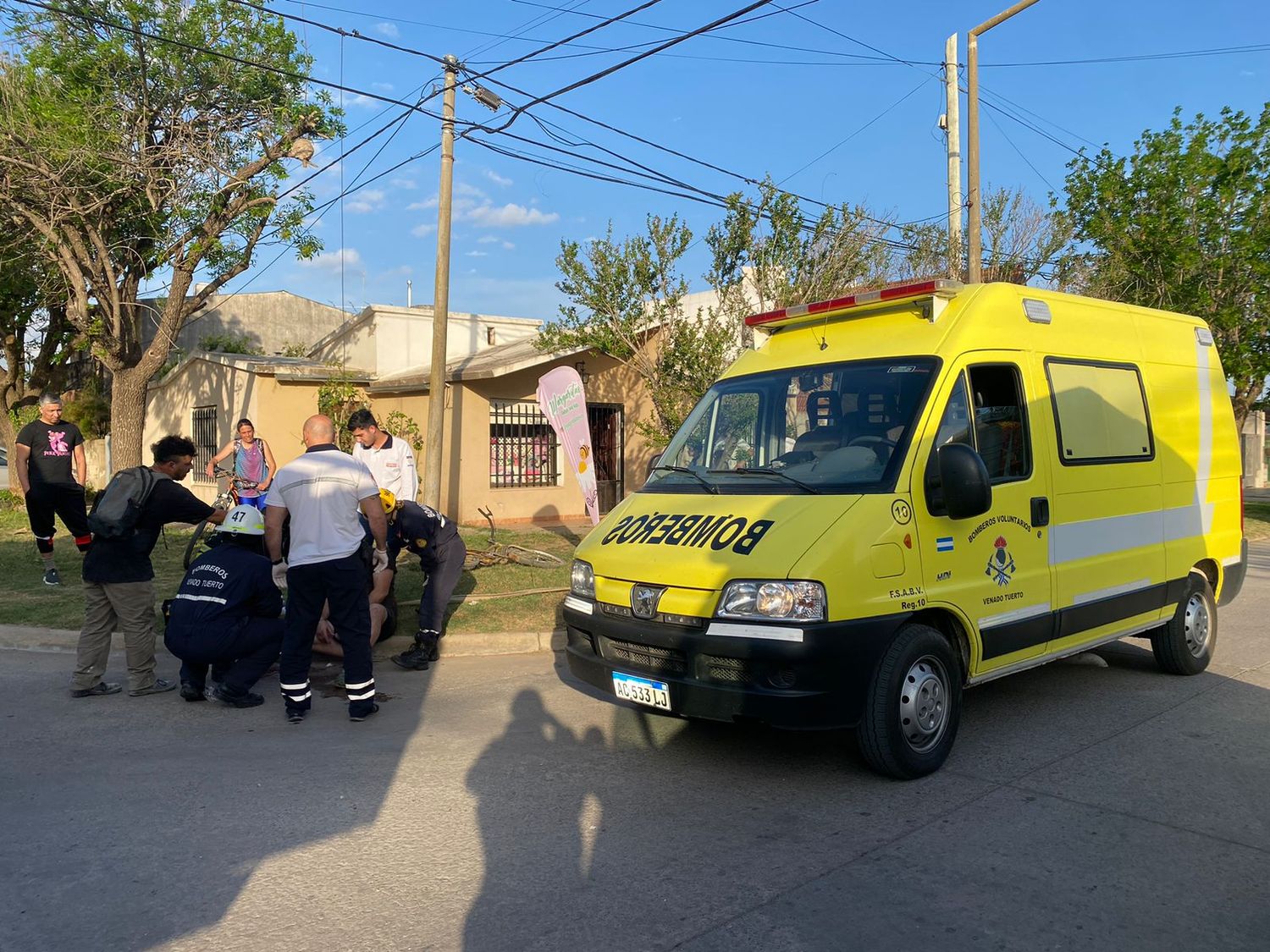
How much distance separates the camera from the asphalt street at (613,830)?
11.1ft

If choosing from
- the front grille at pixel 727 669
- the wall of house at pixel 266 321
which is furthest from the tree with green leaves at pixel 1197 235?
the wall of house at pixel 266 321

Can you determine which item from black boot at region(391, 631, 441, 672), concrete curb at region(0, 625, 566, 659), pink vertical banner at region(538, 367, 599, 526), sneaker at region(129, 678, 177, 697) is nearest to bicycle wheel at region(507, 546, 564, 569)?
pink vertical banner at region(538, 367, 599, 526)

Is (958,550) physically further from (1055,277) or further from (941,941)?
(1055,277)

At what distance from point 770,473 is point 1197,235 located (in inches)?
656

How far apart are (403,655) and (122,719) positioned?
2014 mm

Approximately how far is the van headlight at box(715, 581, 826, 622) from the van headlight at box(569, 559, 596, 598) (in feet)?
3.11

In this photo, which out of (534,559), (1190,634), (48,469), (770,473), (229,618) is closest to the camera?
(770,473)

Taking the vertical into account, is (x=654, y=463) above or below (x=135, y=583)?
above

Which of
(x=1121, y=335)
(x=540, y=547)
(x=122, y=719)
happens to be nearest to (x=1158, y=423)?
(x=1121, y=335)

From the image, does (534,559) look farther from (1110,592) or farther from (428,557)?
(1110,592)

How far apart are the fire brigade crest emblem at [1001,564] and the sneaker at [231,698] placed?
456 cm

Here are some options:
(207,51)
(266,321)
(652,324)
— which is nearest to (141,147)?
(207,51)

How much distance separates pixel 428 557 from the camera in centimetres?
734

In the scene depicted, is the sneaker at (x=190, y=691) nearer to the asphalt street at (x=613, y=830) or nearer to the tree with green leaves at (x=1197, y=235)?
the asphalt street at (x=613, y=830)
